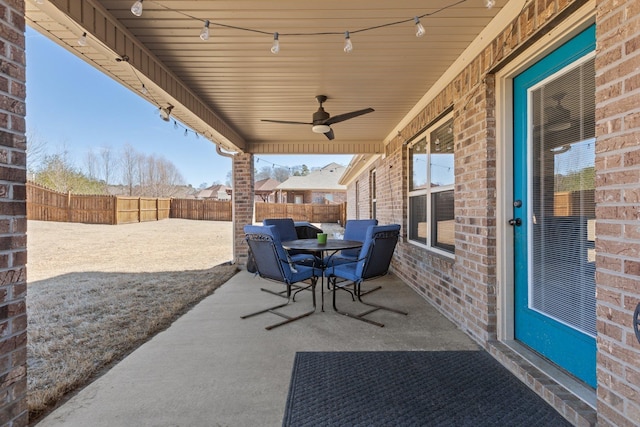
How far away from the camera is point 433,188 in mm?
3871

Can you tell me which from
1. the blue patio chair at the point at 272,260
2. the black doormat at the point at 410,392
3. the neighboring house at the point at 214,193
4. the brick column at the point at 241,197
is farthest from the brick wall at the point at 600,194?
the neighboring house at the point at 214,193

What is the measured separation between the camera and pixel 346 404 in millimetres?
1821

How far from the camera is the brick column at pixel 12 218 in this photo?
1.28 metres

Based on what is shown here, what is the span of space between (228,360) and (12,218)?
1.65 metres

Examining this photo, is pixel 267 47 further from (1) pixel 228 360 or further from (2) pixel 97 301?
(2) pixel 97 301

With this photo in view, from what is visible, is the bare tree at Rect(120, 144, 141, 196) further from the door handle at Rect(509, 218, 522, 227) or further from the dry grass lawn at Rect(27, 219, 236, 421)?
the door handle at Rect(509, 218, 522, 227)

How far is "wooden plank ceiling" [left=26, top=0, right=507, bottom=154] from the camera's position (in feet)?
6.91

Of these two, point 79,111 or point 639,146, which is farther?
point 79,111

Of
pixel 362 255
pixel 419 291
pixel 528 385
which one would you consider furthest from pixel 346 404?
pixel 419 291

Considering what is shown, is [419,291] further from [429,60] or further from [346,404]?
[429,60]

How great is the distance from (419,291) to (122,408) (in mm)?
3378

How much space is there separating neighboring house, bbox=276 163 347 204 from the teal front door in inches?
736

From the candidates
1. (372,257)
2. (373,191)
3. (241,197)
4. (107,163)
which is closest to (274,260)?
(372,257)

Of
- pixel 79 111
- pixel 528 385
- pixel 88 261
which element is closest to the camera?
pixel 528 385
